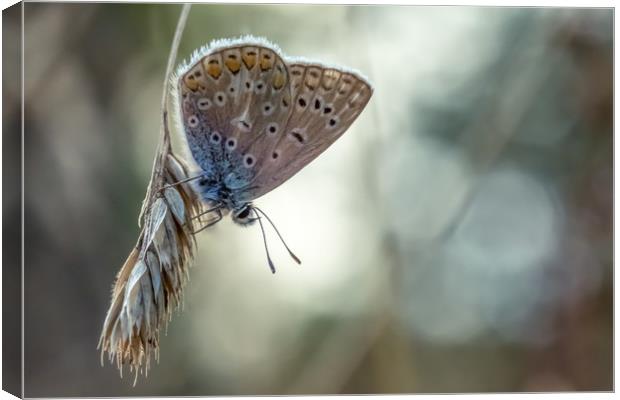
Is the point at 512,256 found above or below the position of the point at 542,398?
above

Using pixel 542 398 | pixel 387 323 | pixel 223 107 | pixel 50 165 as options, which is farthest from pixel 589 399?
pixel 50 165

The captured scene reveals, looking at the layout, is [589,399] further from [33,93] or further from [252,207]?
[33,93]

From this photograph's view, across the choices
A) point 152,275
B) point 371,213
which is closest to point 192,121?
point 152,275

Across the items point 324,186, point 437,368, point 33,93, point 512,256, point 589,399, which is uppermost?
point 33,93

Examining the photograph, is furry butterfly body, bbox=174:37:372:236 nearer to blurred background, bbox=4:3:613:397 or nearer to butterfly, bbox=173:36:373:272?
butterfly, bbox=173:36:373:272

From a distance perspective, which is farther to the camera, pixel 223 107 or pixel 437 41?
pixel 437 41

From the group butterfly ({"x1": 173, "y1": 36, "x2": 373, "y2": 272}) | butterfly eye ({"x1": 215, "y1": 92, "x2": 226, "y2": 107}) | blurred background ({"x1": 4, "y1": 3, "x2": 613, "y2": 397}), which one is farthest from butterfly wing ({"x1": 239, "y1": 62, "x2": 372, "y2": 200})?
blurred background ({"x1": 4, "y1": 3, "x2": 613, "y2": 397})

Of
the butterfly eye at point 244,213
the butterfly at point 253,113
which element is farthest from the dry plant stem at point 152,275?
the butterfly eye at point 244,213
